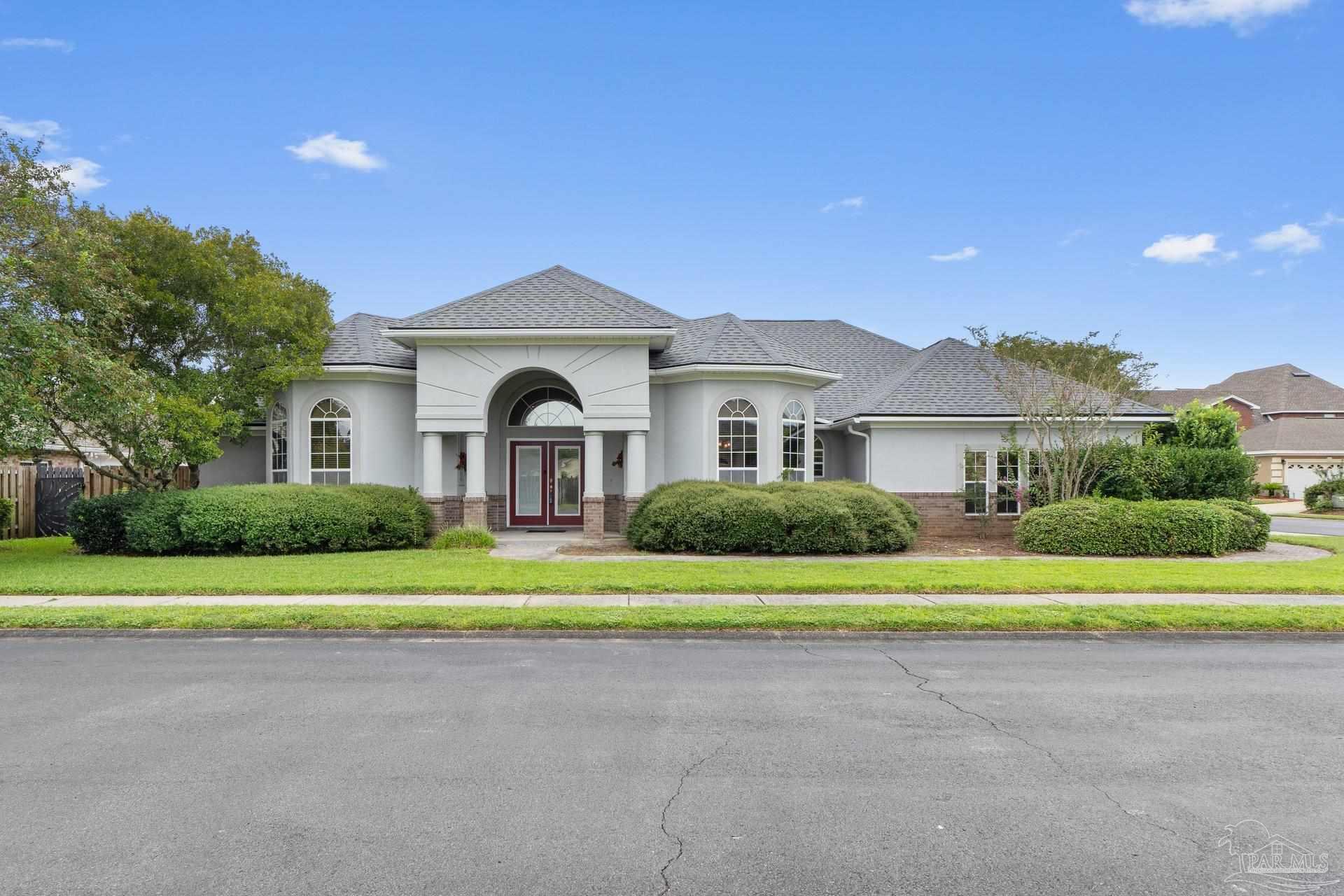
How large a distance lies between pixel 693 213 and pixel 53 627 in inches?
780

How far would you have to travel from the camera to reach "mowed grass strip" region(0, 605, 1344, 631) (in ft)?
28.5

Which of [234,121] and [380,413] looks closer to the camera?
[234,121]

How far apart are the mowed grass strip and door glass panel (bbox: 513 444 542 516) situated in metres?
10.7

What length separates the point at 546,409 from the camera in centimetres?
2020

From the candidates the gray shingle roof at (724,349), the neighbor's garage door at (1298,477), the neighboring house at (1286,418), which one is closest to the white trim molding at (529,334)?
the gray shingle roof at (724,349)

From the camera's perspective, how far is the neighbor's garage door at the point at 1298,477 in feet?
147

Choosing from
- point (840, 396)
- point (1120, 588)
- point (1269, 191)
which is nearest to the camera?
point (1120, 588)

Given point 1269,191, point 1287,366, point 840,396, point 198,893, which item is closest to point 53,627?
point 198,893

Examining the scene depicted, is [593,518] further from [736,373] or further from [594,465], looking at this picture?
[736,373]

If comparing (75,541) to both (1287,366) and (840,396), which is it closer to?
(840,396)

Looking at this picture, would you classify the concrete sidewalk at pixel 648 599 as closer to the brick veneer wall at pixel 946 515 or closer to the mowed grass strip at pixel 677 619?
the mowed grass strip at pixel 677 619

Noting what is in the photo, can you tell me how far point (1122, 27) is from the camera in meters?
15.7

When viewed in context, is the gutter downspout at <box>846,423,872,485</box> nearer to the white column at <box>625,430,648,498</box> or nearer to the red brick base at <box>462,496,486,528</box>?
the white column at <box>625,430,648,498</box>

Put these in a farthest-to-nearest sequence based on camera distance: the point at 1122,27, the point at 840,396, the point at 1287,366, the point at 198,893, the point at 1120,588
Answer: the point at 1287,366, the point at 840,396, the point at 1122,27, the point at 1120,588, the point at 198,893
